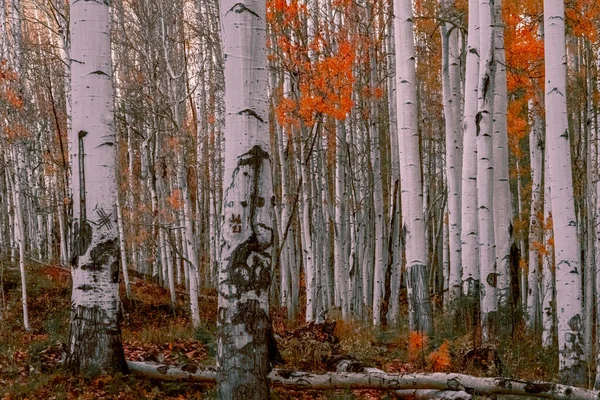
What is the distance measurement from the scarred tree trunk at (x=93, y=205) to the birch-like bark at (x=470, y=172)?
527cm

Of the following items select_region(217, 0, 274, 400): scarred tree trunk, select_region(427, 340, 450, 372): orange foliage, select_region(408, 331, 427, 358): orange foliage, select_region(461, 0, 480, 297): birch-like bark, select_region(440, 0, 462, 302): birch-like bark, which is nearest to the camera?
select_region(217, 0, 274, 400): scarred tree trunk

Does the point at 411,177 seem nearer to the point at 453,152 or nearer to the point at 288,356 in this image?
the point at 288,356

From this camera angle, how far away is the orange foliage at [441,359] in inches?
232

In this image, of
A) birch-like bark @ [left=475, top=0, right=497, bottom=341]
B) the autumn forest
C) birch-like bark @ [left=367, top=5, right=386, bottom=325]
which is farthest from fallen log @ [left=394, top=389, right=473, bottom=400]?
birch-like bark @ [left=367, top=5, right=386, bottom=325]

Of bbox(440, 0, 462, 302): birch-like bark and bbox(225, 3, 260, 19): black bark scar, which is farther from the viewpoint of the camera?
bbox(440, 0, 462, 302): birch-like bark

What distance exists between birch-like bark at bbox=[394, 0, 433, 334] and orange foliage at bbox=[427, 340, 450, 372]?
1119 millimetres

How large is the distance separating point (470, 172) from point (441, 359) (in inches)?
132

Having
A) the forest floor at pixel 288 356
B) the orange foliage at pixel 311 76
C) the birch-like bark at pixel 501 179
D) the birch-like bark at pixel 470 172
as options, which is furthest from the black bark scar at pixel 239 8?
the orange foliage at pixel 311 76

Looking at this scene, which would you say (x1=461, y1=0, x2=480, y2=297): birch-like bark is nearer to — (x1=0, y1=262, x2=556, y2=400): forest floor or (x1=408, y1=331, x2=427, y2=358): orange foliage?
(x1=0, y1=262, x2=556, y2=400): forest floor

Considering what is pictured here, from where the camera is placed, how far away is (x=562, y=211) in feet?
20.0

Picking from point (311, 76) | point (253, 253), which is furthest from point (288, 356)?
point (311, 76)

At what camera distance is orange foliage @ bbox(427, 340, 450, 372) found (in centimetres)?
589

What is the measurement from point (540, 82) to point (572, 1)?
2.52m

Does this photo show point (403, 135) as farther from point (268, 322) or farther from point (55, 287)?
point (55, 287)
